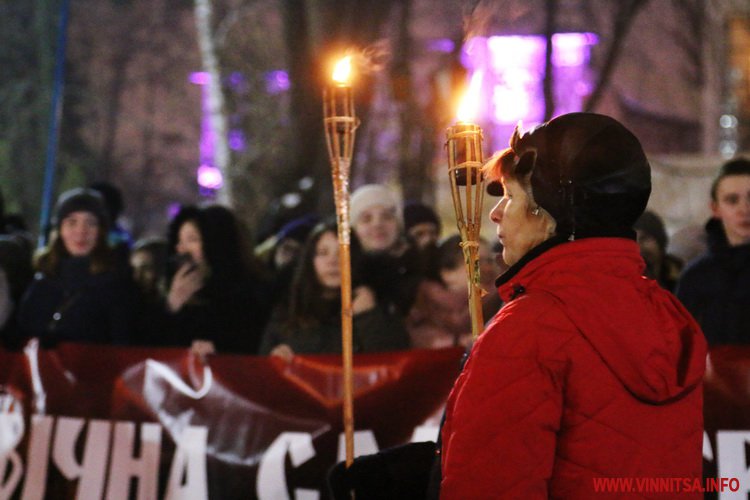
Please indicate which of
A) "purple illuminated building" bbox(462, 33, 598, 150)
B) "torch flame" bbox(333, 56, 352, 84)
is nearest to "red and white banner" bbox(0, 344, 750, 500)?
"torch flame" bbox(333, 56, 352, 84)

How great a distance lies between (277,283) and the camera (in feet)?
20.0

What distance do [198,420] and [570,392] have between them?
10.4ft

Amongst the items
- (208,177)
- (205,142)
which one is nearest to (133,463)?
(208,177)

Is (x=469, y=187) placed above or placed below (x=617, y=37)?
below

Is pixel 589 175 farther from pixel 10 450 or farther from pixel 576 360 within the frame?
pixel 10 450

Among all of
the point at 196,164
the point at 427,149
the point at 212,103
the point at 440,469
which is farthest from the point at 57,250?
the point at 196,164

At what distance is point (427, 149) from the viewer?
64.2 ft

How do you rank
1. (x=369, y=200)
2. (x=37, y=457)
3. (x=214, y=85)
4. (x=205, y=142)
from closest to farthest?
(x=37, y=457) < (x=369, y=200) < (x=214, y=85) < (x=205, y=142)

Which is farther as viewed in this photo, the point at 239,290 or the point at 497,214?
the point at 239,290

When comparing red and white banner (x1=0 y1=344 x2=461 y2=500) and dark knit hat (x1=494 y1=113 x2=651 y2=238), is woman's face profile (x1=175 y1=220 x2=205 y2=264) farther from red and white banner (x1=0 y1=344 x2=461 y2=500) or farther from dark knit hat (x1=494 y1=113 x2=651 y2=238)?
dark knit hat (x1=494 y1=113 x2=651 y2=238)

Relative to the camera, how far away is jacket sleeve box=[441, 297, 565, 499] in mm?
2312

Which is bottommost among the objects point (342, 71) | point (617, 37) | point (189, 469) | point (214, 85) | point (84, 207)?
point (189, 469)

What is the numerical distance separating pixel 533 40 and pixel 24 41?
13.2 m

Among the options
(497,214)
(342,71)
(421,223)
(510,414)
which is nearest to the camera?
(510,414)
